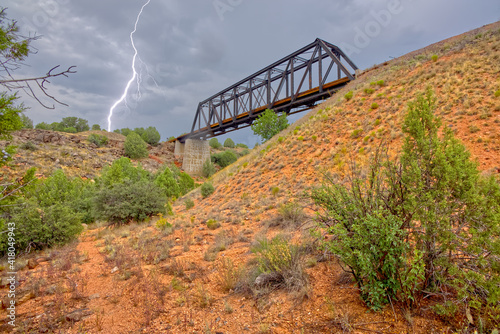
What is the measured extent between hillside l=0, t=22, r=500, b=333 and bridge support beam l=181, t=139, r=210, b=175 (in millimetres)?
34675

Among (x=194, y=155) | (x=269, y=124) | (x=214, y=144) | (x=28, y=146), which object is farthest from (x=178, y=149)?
(x=269, y=124)

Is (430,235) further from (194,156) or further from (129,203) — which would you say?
(194,156)

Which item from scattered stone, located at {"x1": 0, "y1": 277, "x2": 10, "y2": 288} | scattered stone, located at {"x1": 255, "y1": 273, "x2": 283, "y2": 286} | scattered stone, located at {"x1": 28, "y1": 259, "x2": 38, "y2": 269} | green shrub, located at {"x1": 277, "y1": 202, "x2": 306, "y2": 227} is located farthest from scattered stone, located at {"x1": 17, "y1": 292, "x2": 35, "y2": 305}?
green shrub, located at {"x1": 277, "y1": 202, "x2": 306, "y2": 227}

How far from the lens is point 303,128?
688 inches

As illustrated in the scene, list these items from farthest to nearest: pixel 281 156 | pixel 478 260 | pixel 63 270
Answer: pixel 281 156, pixel 63 270, pixel 478 260

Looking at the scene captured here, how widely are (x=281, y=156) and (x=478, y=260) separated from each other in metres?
13.3

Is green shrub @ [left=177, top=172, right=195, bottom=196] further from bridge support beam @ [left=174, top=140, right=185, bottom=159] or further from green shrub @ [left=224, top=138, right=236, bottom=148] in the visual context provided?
green shrub @ [left=224, top=138, right=236, bottom=148]

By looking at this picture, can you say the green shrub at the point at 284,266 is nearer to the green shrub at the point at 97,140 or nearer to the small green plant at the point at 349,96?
the small green plant at the point at 349,96

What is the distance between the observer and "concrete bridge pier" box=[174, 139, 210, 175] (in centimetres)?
4803

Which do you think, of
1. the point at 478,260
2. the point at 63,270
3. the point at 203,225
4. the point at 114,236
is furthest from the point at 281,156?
the point at 478,260

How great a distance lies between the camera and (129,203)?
12.8 meters

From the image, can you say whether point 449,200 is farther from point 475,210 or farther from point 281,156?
point 281,156

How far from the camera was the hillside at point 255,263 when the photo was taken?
3.12m

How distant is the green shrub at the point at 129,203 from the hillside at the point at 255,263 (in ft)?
6.13
